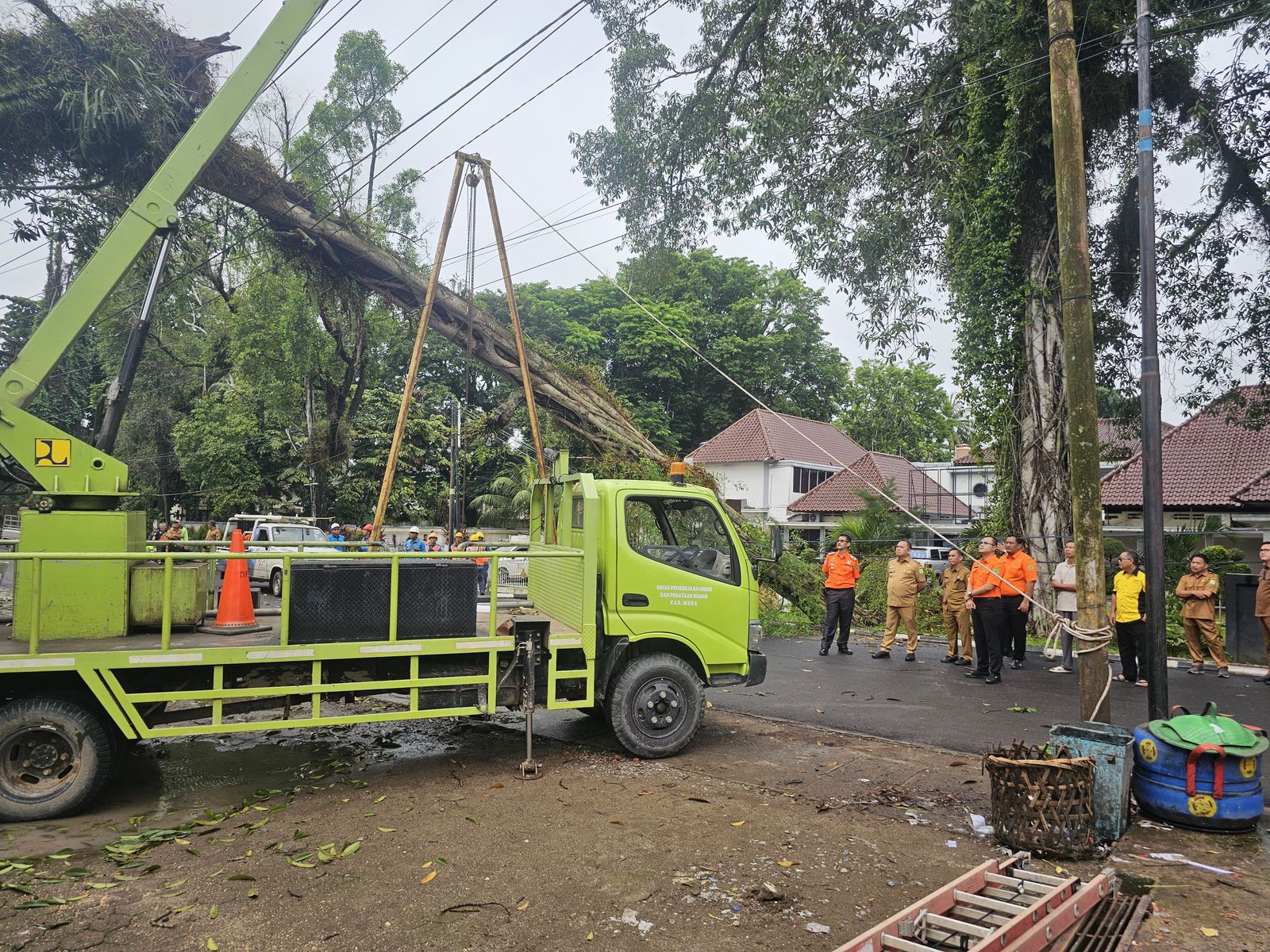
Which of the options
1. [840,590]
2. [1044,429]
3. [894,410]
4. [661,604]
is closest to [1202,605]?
[1044,429]

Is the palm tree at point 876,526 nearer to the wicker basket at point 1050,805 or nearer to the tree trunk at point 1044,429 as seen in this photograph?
the tree trunk at point 1044,429

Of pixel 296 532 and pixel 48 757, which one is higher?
pixel 296 532

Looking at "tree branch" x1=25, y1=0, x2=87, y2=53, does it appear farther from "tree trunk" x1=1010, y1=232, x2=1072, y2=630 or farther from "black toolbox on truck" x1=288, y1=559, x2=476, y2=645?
"tree trunk" x1=1010, y1=232, x2=1072, y2=630

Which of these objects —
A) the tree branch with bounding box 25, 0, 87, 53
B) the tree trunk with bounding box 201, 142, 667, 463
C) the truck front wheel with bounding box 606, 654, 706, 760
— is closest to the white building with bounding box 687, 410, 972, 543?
the tree trunk with bounding box 201, 142, 667, 463

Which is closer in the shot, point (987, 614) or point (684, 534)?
point (684, 534)

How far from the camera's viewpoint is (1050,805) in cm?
462

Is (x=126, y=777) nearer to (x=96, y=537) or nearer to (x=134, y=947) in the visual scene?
(x=96, y=537)

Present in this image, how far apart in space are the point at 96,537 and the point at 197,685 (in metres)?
1.43

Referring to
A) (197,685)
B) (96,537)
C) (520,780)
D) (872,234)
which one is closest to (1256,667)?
(872,234)

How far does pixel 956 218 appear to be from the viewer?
14.5m

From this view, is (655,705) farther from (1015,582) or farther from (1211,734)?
(1015,582)

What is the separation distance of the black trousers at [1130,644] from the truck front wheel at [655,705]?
638 centimetres

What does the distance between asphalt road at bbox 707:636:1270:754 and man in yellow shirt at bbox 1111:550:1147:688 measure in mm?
322

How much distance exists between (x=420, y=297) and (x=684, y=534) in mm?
10408
